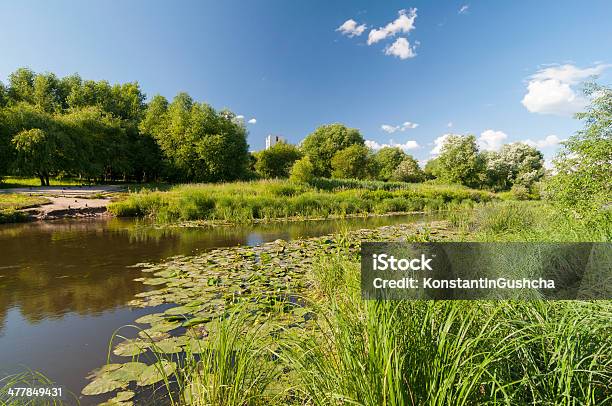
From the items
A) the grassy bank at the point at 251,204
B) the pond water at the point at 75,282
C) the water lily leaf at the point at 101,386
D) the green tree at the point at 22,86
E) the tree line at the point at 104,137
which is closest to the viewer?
the water lily leaf at the point at 101,386

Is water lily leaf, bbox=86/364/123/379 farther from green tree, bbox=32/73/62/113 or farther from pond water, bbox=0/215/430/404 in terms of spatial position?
green tree, bbox=32/73/62/113

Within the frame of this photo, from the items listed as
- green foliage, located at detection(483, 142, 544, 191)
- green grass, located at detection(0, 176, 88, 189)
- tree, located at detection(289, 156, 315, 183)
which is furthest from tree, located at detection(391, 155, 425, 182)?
green grass, located at detection(0, 176, 88, 189)

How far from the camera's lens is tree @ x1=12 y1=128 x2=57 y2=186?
22.6 meters

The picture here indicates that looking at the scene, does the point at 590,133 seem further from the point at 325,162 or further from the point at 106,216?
the point at 325,162

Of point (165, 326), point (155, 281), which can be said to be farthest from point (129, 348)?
point (155, 281)

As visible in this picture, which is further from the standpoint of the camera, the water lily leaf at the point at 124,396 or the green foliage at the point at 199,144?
the green foliage at the point at 199,144

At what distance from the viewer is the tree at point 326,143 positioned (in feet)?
161

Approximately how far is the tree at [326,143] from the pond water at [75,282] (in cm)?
3751

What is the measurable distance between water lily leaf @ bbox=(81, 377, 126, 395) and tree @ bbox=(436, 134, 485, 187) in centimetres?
4287

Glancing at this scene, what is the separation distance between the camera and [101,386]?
270 cm

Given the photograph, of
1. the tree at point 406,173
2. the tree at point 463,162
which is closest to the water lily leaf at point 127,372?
the tree at point 463,162

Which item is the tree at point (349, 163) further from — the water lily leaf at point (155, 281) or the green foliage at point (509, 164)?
the water lily leaf at point (155, 281)

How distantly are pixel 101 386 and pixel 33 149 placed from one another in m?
27.6

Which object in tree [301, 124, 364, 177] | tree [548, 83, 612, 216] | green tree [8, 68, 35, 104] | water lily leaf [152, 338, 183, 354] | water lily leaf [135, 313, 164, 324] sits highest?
green tree [8, 68, 35, 104]
